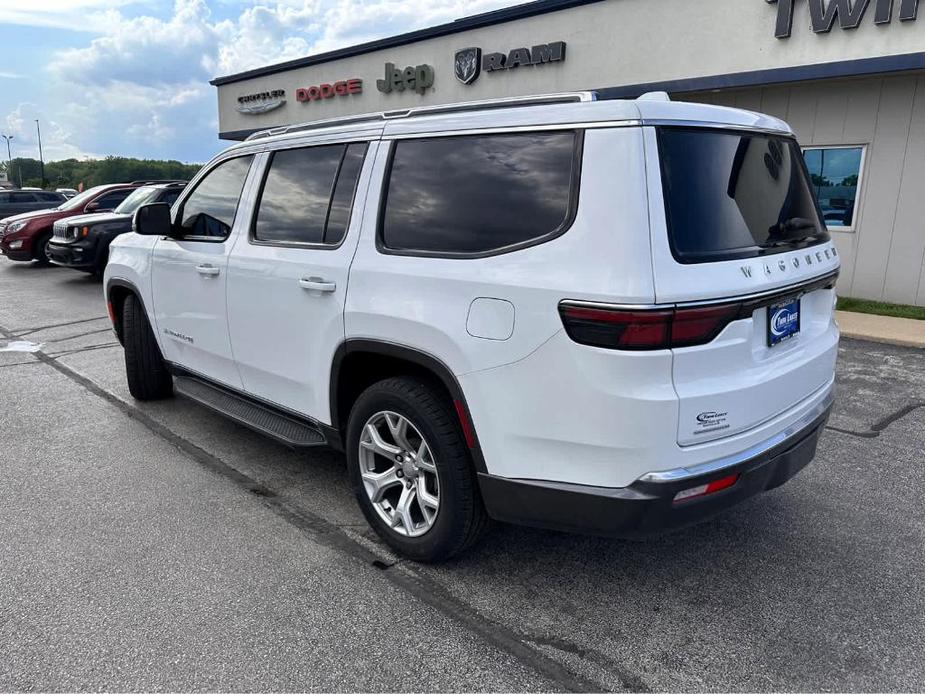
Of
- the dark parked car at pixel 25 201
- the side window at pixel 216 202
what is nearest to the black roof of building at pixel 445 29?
the dark parked car at pixel 25 201

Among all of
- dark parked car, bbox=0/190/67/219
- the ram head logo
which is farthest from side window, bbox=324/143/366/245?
dark parked car, bbox=0/190/67/219

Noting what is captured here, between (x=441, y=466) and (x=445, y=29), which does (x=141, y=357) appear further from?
(x=445, y=29)

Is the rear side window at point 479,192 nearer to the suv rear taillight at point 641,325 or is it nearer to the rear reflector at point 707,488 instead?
the suv rear taillight at point 641,325

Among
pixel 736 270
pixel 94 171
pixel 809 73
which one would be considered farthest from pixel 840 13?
pixel 94 171

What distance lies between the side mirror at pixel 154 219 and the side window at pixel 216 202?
106mm

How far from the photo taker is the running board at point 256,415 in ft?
11.9

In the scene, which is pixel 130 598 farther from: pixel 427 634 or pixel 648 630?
pixel 648 630

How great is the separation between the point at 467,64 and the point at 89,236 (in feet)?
26.1

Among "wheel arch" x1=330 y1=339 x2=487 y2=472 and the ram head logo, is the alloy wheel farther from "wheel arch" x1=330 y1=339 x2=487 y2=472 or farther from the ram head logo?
the ram head logo

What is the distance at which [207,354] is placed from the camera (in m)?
4.35

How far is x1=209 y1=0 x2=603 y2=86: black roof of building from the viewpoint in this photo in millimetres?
12656

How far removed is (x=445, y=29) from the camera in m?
14.6

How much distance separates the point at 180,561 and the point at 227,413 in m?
1.10

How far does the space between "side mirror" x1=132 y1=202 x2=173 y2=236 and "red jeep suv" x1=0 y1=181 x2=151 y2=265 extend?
10873mm
